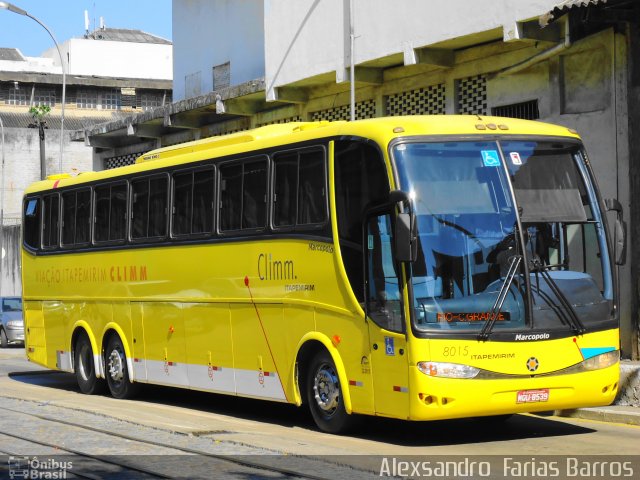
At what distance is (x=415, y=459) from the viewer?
10828 millimetres

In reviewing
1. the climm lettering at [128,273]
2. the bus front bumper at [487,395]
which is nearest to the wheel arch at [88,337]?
the climm lettering at [128,273]

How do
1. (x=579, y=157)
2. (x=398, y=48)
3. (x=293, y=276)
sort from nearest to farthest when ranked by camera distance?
(x=579, y=157), (x=293, y=276), (x=398, y=48)

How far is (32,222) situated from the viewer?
2119cm

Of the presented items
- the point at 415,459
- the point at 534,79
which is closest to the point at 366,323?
the point at 415,459

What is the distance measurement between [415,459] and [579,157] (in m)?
3.80

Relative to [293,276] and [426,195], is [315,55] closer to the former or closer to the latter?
[293,276]

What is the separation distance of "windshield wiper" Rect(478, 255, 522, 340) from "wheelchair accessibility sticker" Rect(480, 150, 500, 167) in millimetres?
1008

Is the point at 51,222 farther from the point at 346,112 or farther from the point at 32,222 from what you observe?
the point at 346,112

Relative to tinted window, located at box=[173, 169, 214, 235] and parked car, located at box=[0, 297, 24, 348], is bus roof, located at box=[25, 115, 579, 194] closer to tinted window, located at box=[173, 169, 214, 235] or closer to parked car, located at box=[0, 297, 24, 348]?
tinted window, located at box=[173, 169, 214, 235]

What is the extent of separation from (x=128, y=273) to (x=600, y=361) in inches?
→ 312

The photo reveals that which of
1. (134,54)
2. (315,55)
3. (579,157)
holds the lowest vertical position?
(579,157)

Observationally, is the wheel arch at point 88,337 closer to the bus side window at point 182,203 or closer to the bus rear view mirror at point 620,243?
the bus side window at point 182,203

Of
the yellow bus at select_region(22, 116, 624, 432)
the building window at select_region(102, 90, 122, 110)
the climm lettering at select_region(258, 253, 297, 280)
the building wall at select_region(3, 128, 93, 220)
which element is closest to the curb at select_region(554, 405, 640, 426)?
the yellow bus at select_region(22, 116, 624, 432)

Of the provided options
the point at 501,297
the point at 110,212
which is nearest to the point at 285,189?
the point at 501,297
